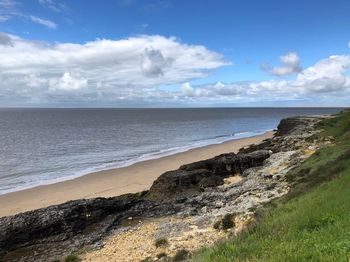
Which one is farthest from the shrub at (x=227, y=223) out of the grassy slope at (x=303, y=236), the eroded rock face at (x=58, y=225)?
the eroded rock face at (x=58, y=225)

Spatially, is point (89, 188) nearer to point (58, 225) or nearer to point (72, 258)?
point (58, 225)

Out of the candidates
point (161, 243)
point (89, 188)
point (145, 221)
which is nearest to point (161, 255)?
point (161, 243)

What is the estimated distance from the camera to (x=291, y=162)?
97.5 feet

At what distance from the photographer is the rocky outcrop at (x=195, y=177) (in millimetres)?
25109

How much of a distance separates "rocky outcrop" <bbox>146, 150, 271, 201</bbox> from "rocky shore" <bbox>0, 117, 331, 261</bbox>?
7cm

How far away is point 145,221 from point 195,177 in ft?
26.0

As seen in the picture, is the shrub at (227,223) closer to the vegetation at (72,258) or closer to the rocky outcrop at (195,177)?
the vegetation at (72,258)

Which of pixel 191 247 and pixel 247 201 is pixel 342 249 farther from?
pixel 247 201

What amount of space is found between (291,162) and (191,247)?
17.0m

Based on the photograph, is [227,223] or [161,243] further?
[227,223]

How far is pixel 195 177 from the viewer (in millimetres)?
27031

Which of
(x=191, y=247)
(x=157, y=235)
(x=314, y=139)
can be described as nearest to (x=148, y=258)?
(x=191, y=247)

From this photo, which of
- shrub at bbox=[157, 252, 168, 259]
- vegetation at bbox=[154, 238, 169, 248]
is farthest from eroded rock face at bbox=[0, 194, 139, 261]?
shrub at bbox=[157, 252, 168, 259]

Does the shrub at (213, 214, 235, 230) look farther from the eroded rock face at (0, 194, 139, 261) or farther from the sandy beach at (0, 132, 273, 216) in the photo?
the sandy beach at (0, 132, 273, 216)
